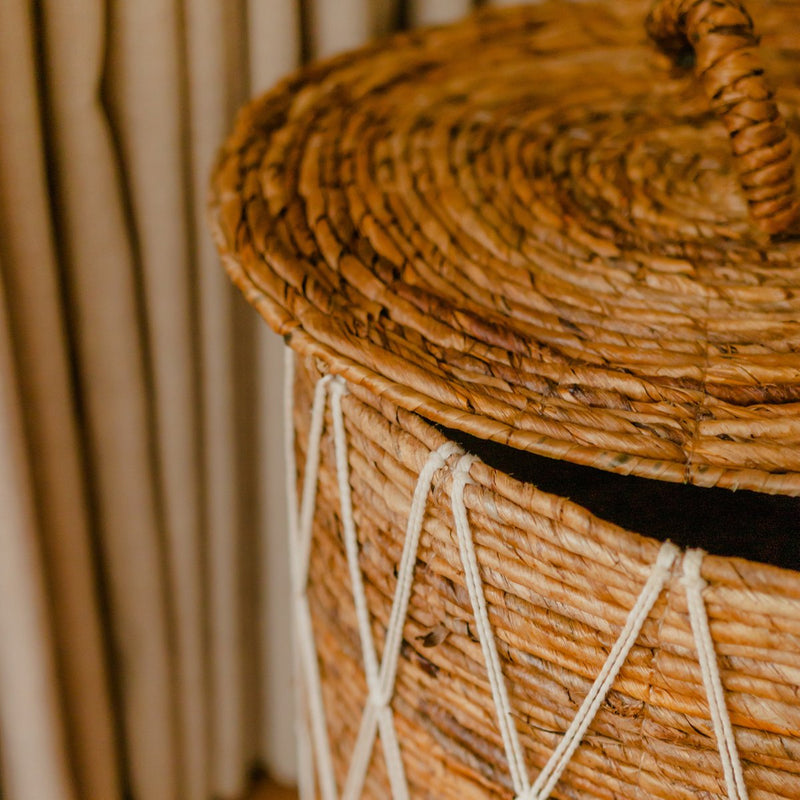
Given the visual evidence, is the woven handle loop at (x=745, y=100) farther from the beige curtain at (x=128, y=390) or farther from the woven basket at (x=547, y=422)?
the beige curtain at (x=128, y=390)

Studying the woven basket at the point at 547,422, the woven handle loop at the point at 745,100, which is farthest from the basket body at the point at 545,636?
the woven handle loop at the point at 745,100

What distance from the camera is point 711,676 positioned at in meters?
0.45

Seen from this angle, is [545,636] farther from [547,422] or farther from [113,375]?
[113,375]

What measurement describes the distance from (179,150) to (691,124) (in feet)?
1.58

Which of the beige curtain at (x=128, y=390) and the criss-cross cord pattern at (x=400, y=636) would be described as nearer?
the criss-cross cord pattern at (x=400, y=636)

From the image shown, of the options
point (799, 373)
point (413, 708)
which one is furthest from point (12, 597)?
point (799, 373)

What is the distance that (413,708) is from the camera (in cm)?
63

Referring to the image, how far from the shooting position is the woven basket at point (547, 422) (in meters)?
0.45

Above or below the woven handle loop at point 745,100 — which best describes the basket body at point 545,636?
below

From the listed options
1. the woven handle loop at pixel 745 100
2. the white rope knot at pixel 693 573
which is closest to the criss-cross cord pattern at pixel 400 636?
the white rope knot at pixel 693 573

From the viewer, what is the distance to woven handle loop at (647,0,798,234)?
0.53m

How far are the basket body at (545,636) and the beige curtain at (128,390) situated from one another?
317 millimetres

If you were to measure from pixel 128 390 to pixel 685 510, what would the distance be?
60 centimetres

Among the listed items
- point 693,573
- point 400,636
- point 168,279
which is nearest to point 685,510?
point 693,573
